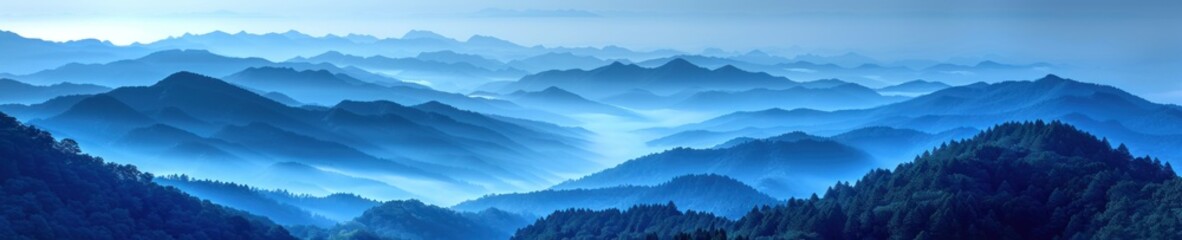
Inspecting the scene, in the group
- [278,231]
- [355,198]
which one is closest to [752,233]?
[278,231]

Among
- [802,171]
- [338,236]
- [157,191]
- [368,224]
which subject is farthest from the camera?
[802,171]

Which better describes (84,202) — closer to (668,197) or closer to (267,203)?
(267,203)

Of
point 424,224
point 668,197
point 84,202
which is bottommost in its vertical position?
point 84,202

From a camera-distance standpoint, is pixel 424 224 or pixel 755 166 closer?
pixel 424 224

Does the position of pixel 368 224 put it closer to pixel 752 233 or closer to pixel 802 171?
pixel 752 233

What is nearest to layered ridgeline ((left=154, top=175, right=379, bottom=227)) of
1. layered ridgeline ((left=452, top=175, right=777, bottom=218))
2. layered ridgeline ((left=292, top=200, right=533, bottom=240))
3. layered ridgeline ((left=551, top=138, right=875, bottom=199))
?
layered ridgeline ((left=292, top=200, right=533, bottom=240))

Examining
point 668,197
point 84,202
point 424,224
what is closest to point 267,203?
point 424,224

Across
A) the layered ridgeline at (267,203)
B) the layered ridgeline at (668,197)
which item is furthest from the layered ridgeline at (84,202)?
the layered ridgeline at (668,197)
